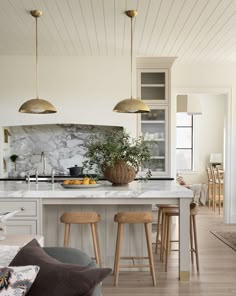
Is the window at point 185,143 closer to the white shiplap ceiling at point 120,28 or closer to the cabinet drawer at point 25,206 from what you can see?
the white shiplap ceiling at point 120,28

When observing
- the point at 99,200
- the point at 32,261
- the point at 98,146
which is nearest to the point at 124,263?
the point at 99,200

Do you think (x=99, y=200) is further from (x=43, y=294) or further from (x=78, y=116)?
(x=78, y=116)

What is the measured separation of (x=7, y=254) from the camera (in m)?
2.35

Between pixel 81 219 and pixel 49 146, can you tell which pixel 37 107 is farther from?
pixel 49 146

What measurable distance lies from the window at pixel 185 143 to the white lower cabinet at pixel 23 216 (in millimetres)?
7234

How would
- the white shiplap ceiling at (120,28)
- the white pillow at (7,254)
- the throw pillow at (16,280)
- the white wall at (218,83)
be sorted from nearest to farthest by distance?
1. the throw pillow at (16,280)
2. the white pillow at (7,254)
3. the white shiplap ceiling at (120,28)
4. the white wall at (218,83)

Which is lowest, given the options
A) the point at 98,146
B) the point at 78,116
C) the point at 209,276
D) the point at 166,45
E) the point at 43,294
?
the point at 209,276

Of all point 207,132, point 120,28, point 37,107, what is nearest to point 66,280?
point 37,107

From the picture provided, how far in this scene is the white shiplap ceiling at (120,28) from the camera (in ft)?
14.8

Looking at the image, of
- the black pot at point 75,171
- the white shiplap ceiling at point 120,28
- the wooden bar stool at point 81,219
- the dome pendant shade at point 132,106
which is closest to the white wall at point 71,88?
the white shiplap ceiling at point 120,28

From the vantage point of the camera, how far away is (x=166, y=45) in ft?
20.4

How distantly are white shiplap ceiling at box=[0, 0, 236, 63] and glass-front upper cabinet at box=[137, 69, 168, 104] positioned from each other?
14.4 inches

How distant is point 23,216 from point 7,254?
194cm

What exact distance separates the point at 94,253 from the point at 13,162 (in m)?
3.13
